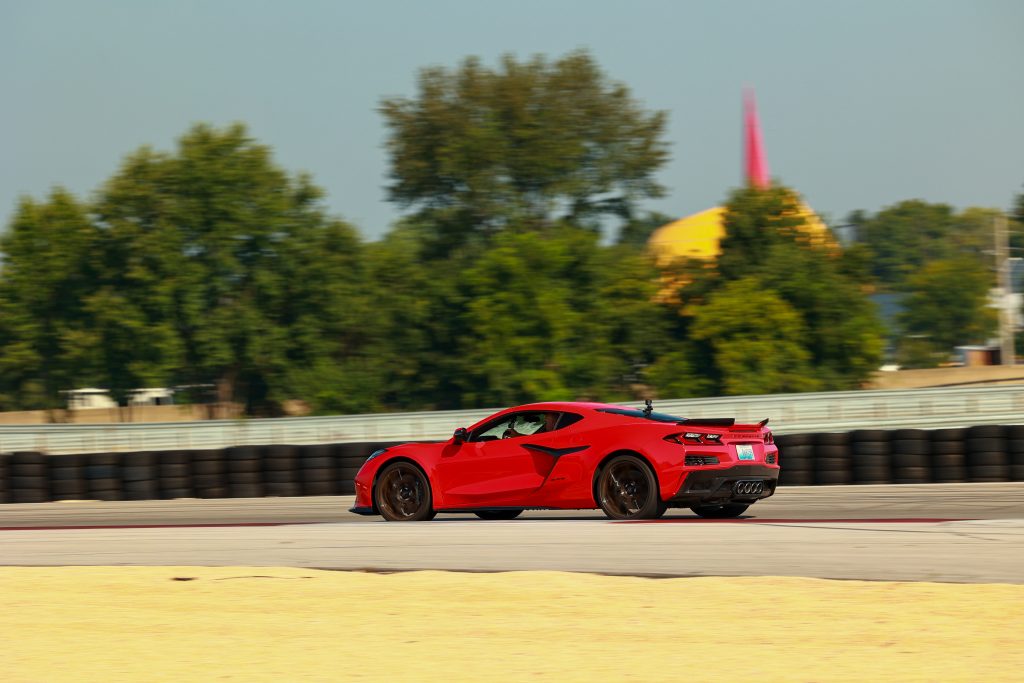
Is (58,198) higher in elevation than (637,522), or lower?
higher

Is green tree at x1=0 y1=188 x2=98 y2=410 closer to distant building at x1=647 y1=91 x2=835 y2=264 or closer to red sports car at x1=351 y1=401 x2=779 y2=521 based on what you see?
distant building at x1=647 y1=91 x2=835 y2=264

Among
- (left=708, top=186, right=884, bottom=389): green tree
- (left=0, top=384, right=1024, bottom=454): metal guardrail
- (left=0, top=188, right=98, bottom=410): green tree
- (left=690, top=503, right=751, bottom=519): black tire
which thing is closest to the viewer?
(left=690, top=503, right=751, bottom=519): black tire

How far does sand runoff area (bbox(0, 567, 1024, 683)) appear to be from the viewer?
6.43 metres

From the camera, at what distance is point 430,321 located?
53.4 metres

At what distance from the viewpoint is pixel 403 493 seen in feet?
42.7

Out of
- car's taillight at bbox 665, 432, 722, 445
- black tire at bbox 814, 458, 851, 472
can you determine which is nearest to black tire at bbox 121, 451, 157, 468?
black tire at bbox 814, 458, 851, 472

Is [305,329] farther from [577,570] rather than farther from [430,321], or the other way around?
[577,570]

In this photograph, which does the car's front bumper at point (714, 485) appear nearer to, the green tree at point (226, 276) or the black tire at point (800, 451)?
the black tire at point (800, 451)

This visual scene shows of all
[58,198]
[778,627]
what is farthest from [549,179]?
[778,627]

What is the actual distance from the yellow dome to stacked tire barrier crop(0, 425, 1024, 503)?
125ft

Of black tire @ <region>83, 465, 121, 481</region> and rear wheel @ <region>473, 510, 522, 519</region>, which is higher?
black tire @ <region>83, 465, 121, 481</region>

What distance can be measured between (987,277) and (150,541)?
86.5 meters

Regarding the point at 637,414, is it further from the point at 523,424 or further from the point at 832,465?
the point at 832,465

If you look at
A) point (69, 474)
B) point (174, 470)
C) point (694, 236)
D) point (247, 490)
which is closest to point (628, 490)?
point (247, 490)
